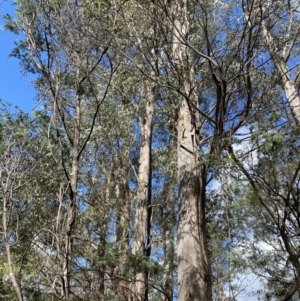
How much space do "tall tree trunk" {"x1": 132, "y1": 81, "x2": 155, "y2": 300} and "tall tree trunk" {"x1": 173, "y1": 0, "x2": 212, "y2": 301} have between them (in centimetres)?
273

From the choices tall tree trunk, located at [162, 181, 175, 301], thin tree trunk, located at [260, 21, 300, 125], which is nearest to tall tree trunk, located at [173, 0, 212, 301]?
thin tree trunk, located at [260, 21, 300, 125]

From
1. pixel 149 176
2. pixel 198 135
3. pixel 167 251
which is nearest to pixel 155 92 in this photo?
pixel 149 176

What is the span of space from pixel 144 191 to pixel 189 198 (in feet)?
13.2

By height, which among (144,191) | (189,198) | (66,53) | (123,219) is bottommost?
(189,198)

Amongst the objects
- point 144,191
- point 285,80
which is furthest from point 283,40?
point 144,191

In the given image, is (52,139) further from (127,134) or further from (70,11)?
(127,134)

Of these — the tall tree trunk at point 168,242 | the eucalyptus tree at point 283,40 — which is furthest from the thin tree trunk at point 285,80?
the tall tree trunk at point 168,242

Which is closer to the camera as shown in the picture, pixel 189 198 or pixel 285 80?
pixel 189 198

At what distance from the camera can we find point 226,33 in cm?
592

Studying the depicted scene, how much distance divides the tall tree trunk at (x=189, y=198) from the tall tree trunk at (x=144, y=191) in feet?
8.95

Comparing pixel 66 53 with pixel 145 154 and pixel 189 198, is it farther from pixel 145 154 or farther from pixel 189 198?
pixel 145 154

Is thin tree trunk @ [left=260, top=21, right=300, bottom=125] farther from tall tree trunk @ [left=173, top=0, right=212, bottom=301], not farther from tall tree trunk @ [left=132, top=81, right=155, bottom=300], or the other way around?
tall tree trunk @ [left=132, top=81, right=155, bottom=300]

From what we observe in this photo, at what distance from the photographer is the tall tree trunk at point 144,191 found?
24.2 feet

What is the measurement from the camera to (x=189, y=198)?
404cm
